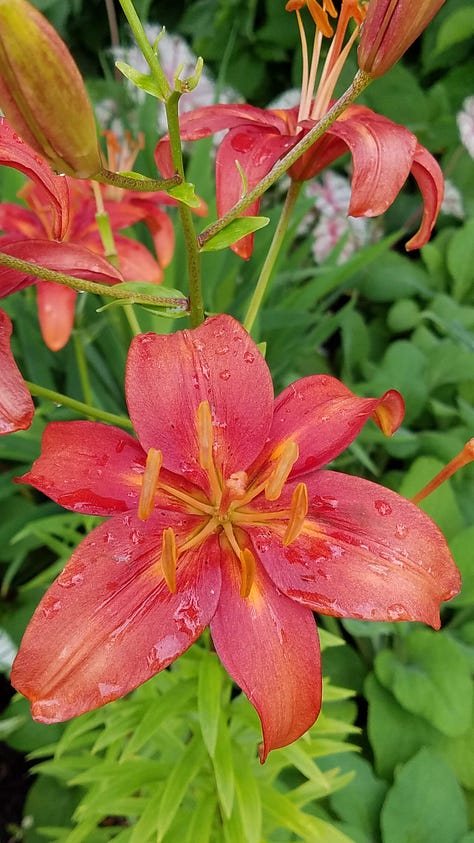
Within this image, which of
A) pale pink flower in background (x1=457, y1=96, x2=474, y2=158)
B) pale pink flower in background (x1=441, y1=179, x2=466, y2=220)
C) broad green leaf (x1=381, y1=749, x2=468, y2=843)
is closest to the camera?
broad green leaf (x1=381, y1=749, x2=468, y2=843)

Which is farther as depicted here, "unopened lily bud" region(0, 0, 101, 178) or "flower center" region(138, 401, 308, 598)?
"flower center" region(138, 401, 308, 598)

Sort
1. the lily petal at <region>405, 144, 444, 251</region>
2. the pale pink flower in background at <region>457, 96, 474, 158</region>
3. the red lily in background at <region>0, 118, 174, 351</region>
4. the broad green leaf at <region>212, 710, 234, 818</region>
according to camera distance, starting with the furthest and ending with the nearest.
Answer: the pale pink flower in background at <region>457, 96, 474, 158</region> < the red lily in background at <region>0, 118, 174, 351</region> < the broad green leaf at <region>212, 710, 234, 818</region> < the lily petal at <region>405, 144, 444, 251</region>

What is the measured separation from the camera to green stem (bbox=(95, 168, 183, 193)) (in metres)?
0.32

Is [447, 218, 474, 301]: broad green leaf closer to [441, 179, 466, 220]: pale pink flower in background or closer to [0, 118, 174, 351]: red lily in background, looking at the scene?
[441, 179, 466, 220]: pale pink flower in background

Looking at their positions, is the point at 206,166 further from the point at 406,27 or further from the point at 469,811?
the point at 469,811

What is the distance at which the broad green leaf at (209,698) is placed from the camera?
55 centimetres

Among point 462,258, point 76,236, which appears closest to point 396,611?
point 76,236

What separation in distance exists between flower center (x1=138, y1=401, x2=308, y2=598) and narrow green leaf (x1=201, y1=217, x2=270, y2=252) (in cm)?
9

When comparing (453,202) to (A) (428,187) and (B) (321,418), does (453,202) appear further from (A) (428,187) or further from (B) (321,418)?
(B) (321,418)

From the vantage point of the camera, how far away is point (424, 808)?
0.84m

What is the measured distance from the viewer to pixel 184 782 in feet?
1.99

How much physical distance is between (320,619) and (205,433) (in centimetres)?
81

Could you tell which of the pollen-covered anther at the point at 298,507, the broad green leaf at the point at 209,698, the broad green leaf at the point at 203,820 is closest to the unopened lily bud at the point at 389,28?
the pollen-covered anther at the point at 298,507

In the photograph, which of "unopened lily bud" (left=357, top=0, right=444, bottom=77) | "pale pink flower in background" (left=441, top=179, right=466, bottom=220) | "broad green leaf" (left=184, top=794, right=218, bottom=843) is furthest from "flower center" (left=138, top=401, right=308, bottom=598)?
"pale pink flower in background" (left=441, top=179, right=466, bottom=220)
